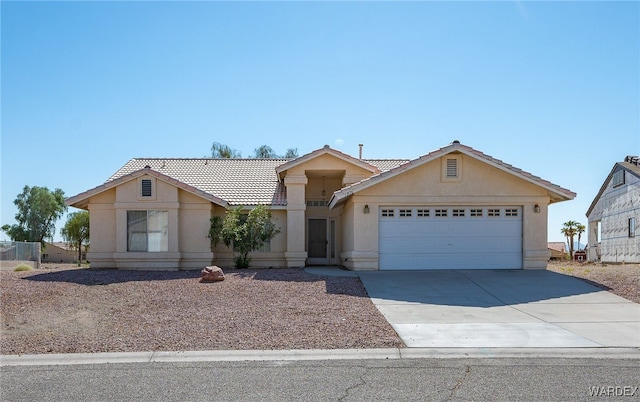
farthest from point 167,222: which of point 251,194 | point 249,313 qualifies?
point 249,313

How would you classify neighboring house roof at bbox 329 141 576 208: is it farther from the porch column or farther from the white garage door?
the porch column

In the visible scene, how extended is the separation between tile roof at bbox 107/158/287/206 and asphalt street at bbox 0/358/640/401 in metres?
13.4

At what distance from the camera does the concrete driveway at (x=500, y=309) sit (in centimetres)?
889

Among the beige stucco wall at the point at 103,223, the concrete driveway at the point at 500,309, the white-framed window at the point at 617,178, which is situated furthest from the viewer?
the white-framed window at the point at 617,178

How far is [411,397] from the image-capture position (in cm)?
604

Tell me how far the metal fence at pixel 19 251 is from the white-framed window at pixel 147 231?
10.8 m

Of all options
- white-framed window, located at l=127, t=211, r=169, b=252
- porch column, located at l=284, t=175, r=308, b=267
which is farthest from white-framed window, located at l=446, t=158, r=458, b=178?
white-framed window, located at l=127, t=211, r=169, b=252

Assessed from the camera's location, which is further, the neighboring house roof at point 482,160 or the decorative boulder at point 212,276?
the neighboring house roof at point 482,160

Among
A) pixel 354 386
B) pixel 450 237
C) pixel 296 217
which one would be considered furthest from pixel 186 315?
pixel 296 217

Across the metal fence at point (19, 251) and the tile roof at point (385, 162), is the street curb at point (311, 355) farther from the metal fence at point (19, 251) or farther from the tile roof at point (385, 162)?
the metal fence at point (19, 251)

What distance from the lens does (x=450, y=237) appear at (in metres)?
17.5

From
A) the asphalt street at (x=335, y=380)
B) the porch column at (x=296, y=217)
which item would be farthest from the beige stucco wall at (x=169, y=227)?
the asphalt street at (x=335, y=380)

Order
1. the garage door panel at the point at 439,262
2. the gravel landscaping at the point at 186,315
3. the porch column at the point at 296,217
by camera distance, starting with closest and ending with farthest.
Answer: the gravel landscaping at the point at 186,315
the garage door panel at the point at 439,262
the porch column at the point at 296,217

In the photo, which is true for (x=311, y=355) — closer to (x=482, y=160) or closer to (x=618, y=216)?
(x=482, y=160)
